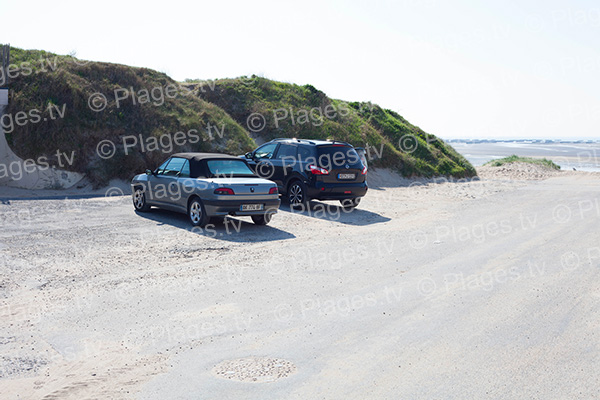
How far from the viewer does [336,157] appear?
16328 millimetres

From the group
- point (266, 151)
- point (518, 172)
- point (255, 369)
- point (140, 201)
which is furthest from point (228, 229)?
point (518, 172)

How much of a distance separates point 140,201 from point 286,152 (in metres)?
4.70

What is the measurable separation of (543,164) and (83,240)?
130ft

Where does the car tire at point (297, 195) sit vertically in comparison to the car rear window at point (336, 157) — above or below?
below

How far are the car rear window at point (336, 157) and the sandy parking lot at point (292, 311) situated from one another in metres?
3.31

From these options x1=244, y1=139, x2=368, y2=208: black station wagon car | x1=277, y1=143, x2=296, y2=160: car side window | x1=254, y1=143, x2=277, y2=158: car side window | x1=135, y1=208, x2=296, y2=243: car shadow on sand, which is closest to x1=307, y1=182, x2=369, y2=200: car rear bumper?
x1=244, y1=139, x2=368, y2=208: black station wagon car

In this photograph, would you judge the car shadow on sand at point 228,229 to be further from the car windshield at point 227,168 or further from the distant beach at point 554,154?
the distant beach at point 554,154

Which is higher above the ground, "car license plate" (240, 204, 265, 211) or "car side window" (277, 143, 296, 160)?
"car side window" (277, 143, 296, 160)

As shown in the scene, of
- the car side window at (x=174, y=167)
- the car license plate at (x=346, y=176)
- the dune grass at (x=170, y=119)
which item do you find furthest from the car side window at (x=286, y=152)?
the dune grass at (x=170, y=119)

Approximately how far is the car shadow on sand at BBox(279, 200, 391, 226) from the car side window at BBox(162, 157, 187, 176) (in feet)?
12.1

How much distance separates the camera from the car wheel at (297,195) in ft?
53.1

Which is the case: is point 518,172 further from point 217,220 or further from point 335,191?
point 217,220

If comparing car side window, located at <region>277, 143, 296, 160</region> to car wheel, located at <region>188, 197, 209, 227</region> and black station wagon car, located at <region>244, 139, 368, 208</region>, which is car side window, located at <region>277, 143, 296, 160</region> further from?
car wheel, located at <region>188, 197, 209, 227</region>

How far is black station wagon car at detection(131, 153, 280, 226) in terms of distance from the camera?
12.4 meters
